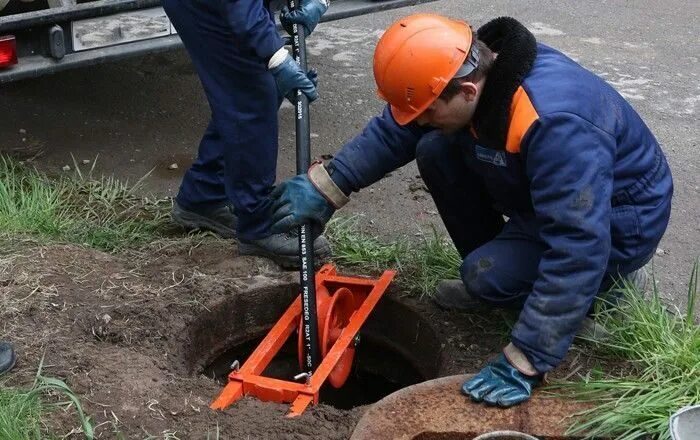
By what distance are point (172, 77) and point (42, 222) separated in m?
2.30

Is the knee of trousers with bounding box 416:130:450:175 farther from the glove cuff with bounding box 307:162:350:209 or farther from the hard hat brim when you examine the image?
the hard hat brim

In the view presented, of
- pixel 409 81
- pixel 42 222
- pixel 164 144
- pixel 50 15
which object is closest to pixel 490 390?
pixel 409 81

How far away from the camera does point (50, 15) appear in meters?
4.18

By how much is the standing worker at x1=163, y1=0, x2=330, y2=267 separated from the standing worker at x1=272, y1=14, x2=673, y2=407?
74 centimetres

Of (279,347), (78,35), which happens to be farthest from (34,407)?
(78,35)

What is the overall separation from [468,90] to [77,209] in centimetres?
227

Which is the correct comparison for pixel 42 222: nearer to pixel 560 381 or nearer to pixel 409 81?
pixel 409 81

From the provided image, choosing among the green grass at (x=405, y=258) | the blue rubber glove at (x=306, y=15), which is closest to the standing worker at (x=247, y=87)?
the blue rubber glove at (x=306, y=15)

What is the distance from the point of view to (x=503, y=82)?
2785 mm

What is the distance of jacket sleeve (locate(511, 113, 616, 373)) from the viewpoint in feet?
8.83

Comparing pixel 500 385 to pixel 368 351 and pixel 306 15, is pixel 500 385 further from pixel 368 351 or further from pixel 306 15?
pixel 306 15

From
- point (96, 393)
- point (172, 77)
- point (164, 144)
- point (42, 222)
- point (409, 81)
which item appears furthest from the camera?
point (172, 77)

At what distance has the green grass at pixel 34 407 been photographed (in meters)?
2.66

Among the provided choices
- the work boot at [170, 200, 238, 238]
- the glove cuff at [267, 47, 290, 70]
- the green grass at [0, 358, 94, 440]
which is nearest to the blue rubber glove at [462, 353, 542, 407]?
the green grass at [0, 358, 94, 440]
